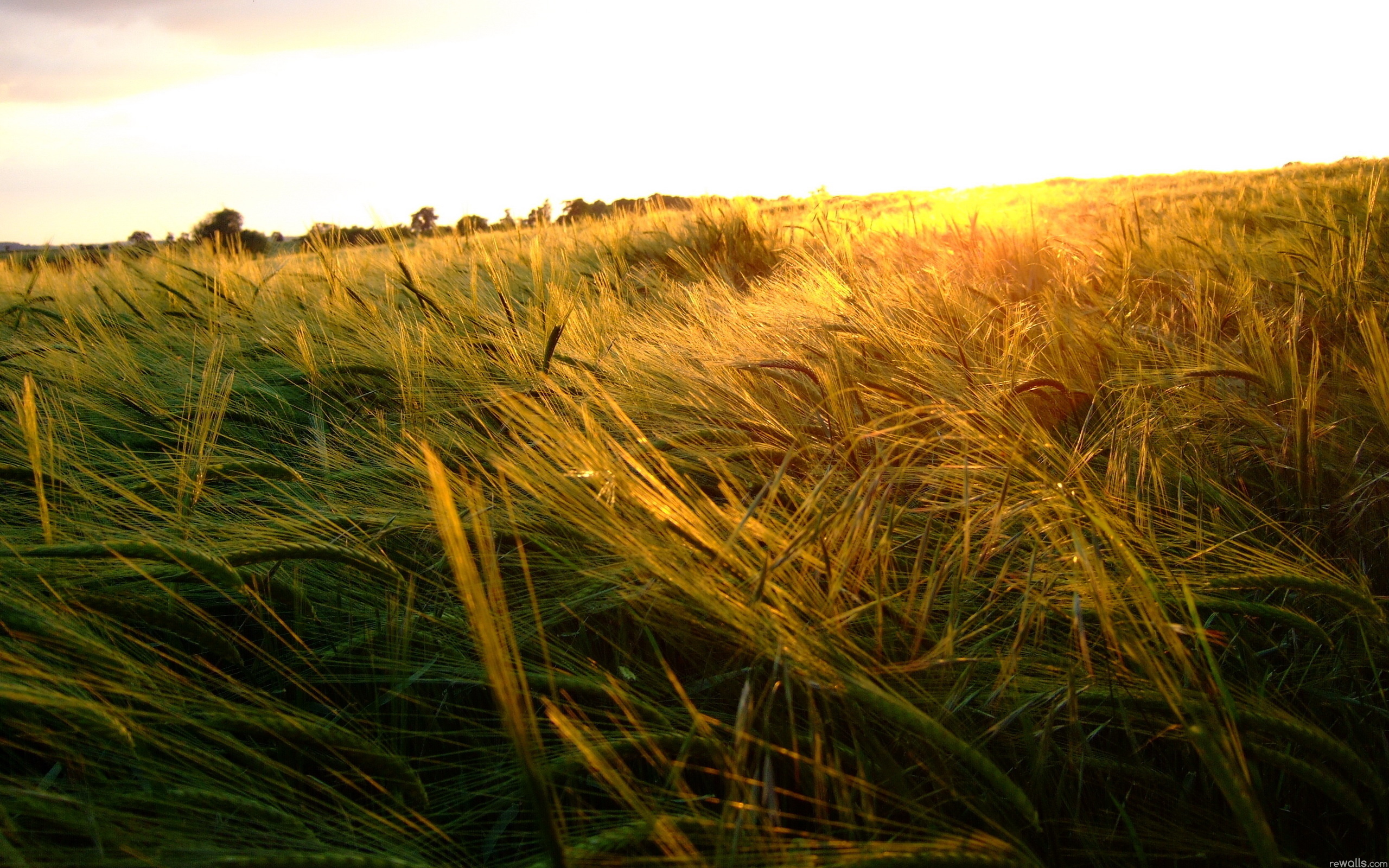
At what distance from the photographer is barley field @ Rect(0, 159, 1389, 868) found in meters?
0.69

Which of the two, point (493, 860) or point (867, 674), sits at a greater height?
point (867, 674)

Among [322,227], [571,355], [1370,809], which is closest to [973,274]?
[571,355]

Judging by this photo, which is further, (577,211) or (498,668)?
(577,211)

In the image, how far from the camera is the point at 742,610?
74 cm

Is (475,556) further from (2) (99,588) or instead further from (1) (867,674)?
(1) (867,674)

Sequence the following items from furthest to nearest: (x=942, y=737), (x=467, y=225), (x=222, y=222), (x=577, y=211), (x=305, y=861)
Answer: (x=222, y=222)
(x=577, y=211)
(x=467, y=225)
(x=942, y=737)
(x=305, y=861)

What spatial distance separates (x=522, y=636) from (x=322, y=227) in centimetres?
450

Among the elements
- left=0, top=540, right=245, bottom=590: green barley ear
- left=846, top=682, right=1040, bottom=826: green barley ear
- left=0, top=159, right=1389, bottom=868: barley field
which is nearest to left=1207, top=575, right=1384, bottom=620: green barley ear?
left=0, top=159, right=1389, bottom=868: barley field

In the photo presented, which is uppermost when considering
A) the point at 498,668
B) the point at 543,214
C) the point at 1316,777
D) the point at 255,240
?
the point at 255,240

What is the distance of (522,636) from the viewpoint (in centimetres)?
98

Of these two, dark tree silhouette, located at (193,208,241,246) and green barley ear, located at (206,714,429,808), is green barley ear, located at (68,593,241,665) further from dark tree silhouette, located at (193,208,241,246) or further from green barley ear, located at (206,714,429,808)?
dark tree silhouette, located at (193,208,241,246)

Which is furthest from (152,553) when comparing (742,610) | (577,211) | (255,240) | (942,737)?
(255,240)

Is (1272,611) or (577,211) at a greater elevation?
(577,211)

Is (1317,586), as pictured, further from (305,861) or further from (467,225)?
(467,225)
